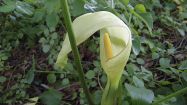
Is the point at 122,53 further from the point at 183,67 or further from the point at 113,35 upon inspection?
the point at 183,67

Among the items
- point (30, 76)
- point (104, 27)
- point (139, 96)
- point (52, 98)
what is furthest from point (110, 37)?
point (30, 76)

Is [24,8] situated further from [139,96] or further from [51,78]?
[139,96]

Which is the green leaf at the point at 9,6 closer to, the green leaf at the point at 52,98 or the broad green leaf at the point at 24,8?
the broad green leaf at the point at 24,8

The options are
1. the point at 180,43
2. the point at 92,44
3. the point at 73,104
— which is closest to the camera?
the point at 73,104

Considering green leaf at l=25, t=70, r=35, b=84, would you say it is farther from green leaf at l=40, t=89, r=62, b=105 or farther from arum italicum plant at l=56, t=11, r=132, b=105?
arum italicum plant at l=56, t=11, r=132, b=105

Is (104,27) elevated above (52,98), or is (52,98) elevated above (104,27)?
(104,27)

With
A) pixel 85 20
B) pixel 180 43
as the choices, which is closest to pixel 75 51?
pixel 85 20

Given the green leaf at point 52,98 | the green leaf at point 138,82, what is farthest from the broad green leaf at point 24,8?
the green leaf at point 138,82

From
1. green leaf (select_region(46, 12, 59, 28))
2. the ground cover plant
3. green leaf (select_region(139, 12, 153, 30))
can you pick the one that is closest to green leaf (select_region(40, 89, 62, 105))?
the ground cover plant
